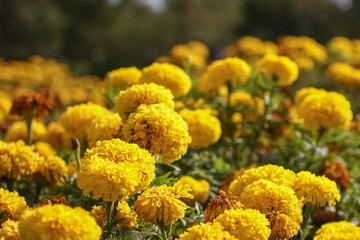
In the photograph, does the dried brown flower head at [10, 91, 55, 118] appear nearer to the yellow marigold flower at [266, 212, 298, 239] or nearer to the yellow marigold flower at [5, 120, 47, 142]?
the yellow marigold flower at [5, 120, 47, 142]

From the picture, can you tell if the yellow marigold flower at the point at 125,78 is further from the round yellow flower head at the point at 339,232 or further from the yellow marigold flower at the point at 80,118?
the round yellow flower head at the point at 339,232

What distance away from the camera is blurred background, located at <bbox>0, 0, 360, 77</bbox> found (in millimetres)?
16266

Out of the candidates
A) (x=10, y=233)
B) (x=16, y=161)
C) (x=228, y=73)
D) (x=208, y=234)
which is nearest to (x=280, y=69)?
(x=228, y=73)

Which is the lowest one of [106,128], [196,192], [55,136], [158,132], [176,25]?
[176,25]

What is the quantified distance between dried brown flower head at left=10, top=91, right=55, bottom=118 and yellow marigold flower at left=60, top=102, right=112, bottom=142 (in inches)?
6.6

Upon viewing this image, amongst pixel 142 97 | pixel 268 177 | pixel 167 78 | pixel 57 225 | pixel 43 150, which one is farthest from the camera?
pixel 43 150

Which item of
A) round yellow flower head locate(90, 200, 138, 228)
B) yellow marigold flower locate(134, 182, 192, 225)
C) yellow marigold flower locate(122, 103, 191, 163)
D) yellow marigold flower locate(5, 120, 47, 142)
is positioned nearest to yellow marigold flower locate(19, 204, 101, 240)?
yellow marigold flower locate(134, 182, 192, 225)

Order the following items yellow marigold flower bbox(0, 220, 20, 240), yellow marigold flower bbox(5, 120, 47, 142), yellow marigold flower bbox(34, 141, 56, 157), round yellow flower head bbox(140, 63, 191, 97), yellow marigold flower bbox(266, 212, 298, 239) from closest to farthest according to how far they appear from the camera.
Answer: yellow marigold flower bbox(0, 220, 20, 240), yellow marigold flower bbox(266, 212, 298, 239), round yellow flower head bbox(140, 63, 191, 97), yellow marigold flower bbox(34, 141, 56, 157), yellow marigold flower bbox(5, 120, 47, 142)

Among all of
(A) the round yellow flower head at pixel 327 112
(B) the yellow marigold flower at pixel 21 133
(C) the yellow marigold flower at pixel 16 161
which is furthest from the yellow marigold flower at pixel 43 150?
(A) the round yellow flower head at pixel 327 112

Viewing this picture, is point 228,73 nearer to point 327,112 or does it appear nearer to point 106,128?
point 327,112

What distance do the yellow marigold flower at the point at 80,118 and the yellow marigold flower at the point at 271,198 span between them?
119 centimetres

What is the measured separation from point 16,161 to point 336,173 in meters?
1.87

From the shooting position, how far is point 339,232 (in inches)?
70.6

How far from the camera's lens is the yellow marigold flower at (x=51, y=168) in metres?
2.52
